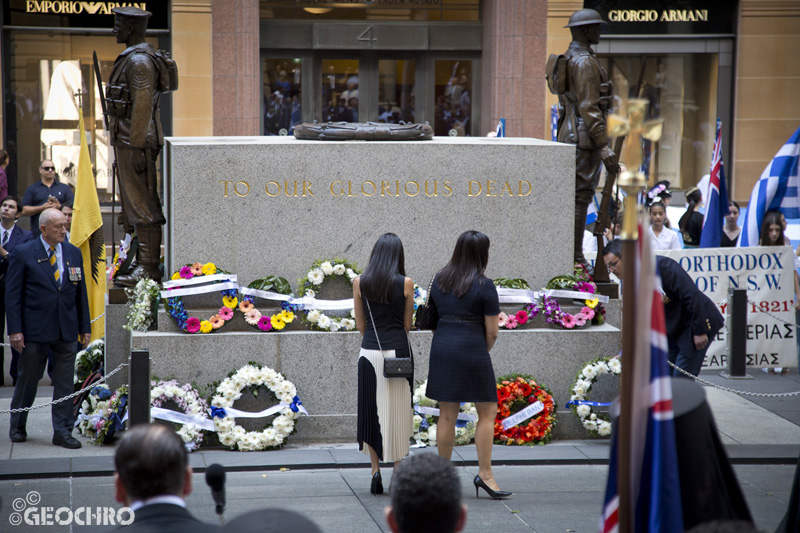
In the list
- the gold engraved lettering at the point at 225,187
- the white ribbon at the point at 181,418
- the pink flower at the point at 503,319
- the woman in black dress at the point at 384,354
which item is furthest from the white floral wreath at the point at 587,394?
the gold engraved lettering at the point at 225,187

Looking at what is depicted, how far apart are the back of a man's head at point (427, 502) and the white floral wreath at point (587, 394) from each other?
5651 mm

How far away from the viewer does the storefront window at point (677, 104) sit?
69.5ft

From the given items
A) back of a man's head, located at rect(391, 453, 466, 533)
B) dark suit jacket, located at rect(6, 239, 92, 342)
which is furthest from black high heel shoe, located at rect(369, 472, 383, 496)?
back of a man's head, located at rect(391, 453, 466, 533)

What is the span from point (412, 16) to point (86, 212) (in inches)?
446

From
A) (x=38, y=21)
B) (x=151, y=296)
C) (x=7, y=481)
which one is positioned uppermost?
(x=38, y=21)

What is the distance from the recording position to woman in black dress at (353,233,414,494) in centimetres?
714

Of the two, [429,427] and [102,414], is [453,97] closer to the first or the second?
[429,427]

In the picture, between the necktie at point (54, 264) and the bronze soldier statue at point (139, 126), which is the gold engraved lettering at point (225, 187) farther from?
the necktie at point (54, 264)

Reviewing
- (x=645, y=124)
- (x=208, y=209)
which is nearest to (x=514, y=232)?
(x=208, y=209)

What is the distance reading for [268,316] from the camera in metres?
8.90

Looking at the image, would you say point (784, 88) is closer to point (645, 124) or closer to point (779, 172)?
point (779, 172)

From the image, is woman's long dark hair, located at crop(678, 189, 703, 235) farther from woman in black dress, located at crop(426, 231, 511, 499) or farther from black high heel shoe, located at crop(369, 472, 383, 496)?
black high heel shoe, located at crop(369, 472, 383, 496)

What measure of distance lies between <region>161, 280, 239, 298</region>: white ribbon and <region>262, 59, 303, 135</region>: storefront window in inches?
472

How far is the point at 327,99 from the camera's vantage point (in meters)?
20.9
